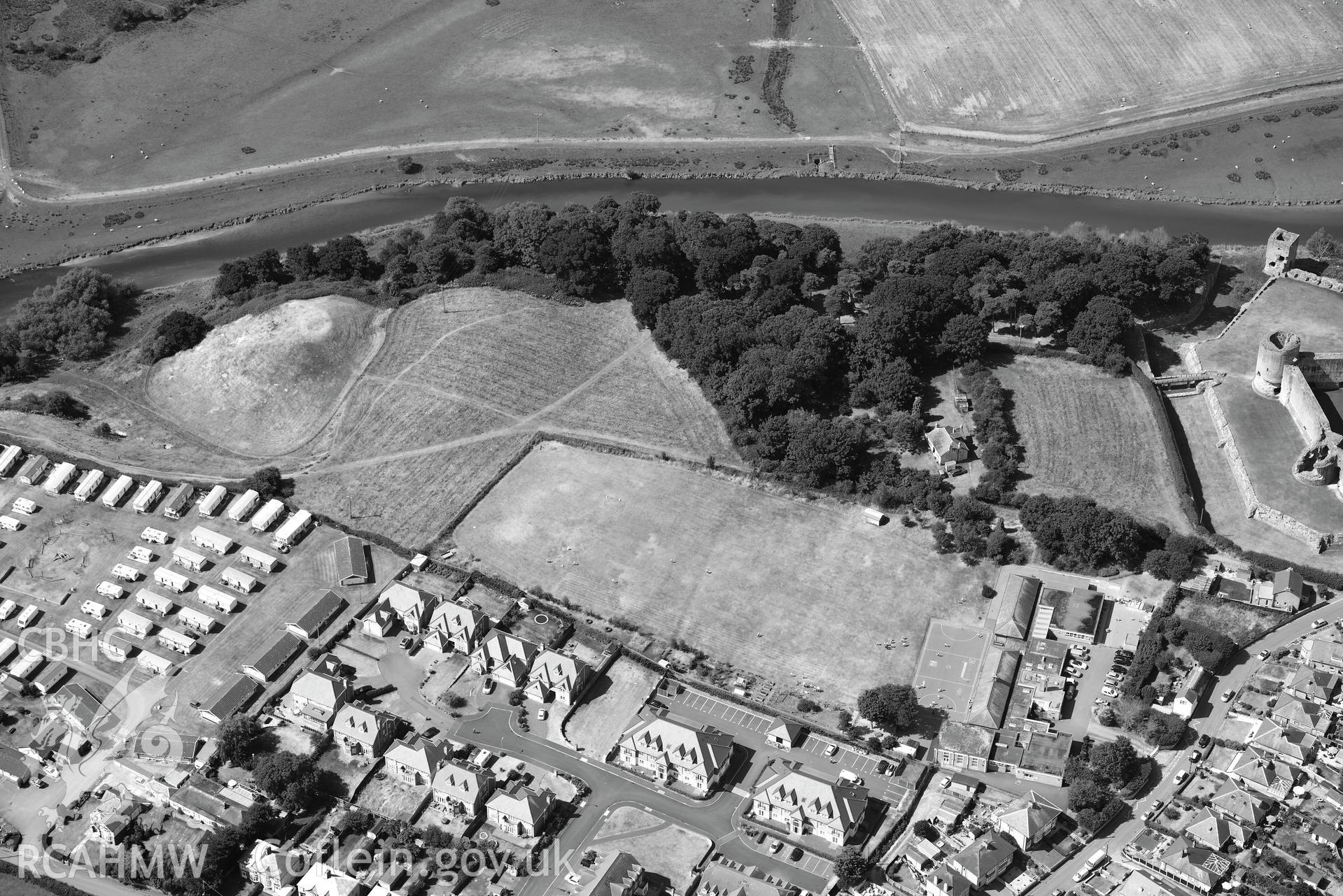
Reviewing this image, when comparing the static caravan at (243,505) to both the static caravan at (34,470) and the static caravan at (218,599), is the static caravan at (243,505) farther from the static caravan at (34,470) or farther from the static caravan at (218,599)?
the static caravan at (34,470)

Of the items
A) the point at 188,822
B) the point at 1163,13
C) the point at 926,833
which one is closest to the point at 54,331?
the point at 188,822

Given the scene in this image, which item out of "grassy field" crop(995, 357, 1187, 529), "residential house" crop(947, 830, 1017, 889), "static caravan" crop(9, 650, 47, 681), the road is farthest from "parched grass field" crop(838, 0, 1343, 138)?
"static caravan" crop(9, 650, 47, 681)

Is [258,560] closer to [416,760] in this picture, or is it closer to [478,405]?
[478,405]

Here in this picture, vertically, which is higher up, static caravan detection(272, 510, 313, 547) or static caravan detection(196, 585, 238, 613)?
static caravan detection(272, 510, 313, 547)

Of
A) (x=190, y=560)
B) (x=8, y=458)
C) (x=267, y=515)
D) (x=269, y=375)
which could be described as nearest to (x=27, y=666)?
(x=190, y=560)

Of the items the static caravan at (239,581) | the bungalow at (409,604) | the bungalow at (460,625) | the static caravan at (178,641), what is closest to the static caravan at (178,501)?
the static caravan at (239,581)

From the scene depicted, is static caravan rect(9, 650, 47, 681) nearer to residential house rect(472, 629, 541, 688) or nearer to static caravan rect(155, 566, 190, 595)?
static caravan rect(155, 566, 190, 595)
